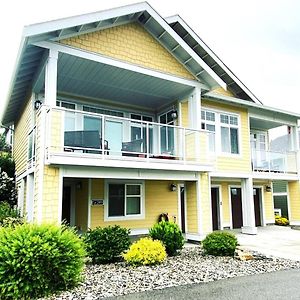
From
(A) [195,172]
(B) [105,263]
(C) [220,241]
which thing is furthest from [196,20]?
(B) [105,263]

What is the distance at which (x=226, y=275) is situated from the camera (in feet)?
25.1

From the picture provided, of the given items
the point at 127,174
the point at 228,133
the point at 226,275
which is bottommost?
the point at 226,275

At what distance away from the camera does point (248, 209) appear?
16.0 metres

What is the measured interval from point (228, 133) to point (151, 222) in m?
5.94

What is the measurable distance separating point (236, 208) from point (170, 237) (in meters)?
9.36

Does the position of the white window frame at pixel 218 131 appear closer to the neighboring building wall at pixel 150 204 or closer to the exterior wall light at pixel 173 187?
the exterior wall light at pixel 173 187

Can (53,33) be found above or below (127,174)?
above

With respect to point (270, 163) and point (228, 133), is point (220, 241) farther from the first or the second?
point (270, 163)

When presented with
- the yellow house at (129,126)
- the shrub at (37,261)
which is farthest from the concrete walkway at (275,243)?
the shrub at (37,261)

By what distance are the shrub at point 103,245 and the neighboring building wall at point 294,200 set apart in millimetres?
13710

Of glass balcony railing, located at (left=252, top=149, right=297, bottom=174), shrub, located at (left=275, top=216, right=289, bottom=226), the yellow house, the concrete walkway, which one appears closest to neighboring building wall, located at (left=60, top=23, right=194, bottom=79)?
the yellow house

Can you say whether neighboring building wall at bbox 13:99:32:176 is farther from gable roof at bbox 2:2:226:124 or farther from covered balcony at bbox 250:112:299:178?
covered balcony at bbox 250:112:299:178

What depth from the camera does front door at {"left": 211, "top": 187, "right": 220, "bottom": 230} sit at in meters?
17.3

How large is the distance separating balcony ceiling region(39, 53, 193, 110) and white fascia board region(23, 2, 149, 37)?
3.44 feet
